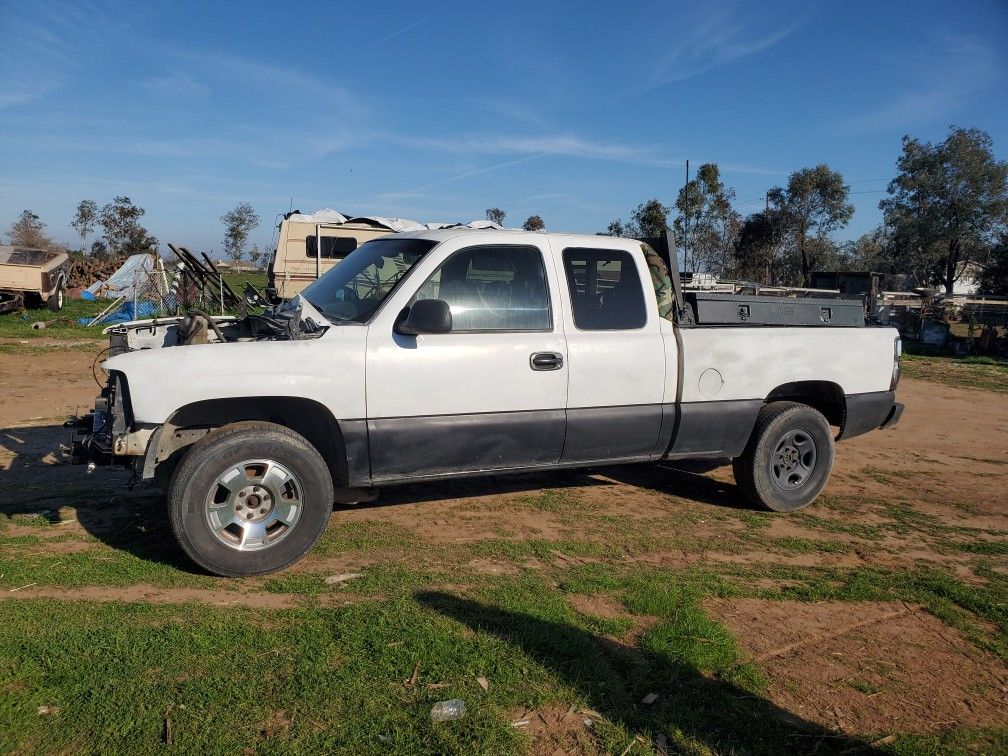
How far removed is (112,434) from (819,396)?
5.07m

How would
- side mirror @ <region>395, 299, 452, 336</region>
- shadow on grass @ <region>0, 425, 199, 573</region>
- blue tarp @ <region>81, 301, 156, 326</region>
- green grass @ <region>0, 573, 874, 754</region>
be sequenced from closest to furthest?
green grass @ <region>0, 573, 874, 754</region> → side mirror @ <region>395, 299, 452, 336</region> → shadow on grass @ <region>0, 425, 199, 573</region> → blue tarp @ <region>81, 301, 156, 326</region>

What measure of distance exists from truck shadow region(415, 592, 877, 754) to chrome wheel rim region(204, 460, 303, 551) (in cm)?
109

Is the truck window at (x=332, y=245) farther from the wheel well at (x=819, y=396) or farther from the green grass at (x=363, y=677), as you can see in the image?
the green grass at (x=363, y=677)

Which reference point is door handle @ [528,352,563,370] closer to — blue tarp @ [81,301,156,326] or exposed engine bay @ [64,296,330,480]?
exposed engine bay @ [64,296,330,480]

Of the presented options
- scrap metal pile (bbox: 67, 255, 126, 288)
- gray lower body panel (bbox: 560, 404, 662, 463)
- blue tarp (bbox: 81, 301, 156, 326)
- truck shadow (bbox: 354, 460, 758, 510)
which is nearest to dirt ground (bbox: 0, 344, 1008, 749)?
truck shadow (bbox: 354, 460, 758, 510)

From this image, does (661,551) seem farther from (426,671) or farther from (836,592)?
(426,671)

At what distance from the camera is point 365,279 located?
5.03 metres

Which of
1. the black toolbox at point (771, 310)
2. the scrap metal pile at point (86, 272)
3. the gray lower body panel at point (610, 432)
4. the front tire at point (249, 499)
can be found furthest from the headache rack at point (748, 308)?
the scrap metal pile at point (86, 272)

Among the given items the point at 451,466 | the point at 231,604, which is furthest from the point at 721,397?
the point at 231,604

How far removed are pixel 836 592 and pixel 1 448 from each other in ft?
22.6

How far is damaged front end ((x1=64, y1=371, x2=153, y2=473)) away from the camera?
410 centimetres

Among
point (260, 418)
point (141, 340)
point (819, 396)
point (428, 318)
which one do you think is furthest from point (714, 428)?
point (141, 340)

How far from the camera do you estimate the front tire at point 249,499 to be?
4129 mm

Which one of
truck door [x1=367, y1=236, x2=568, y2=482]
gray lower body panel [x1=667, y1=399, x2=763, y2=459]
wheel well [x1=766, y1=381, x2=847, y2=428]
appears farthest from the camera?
wheel well [x1=766, y1=381, x2=847, y2=428]
